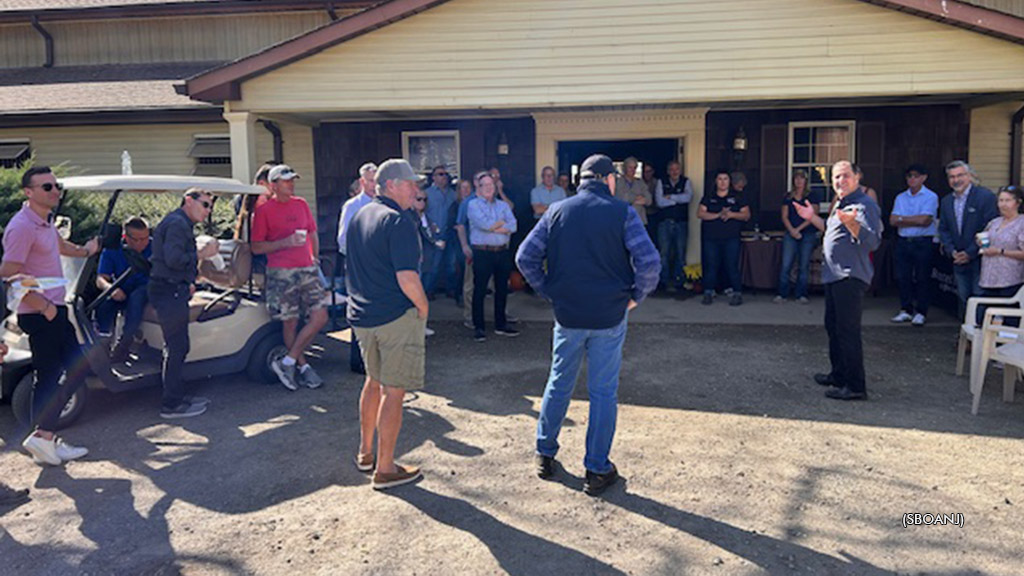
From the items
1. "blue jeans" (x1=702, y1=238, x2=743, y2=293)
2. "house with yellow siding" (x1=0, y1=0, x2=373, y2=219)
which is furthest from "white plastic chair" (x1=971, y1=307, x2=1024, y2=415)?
"house with yellow siding" (x1=0, y1=0, x2=373, y2=219)

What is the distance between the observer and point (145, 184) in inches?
218

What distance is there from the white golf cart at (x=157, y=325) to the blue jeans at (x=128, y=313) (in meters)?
0.09

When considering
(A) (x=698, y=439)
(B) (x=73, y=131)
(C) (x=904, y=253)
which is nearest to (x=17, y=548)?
(A) (x=698, y=439)

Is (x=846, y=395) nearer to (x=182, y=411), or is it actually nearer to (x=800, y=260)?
(x=800, y=260)

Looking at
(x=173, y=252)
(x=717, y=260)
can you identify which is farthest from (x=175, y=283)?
(x=717, y=260)

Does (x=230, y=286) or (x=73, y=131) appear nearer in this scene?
(x=230, y=286)

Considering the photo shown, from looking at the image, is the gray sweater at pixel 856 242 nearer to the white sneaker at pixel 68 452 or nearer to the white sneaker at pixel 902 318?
the white sneaker at pixel 902 318

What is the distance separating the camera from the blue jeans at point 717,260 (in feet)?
33.3

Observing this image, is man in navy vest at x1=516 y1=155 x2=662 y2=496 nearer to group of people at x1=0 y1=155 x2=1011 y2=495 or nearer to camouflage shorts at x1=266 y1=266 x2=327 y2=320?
group of people at x1=0 y1=155 x2=1011 y2=495

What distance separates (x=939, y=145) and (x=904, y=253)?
10.7ft

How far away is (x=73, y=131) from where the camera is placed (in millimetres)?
13008

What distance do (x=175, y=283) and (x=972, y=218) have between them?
7615 millimetres

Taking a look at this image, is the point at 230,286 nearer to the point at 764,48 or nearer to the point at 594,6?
the point at 594,6

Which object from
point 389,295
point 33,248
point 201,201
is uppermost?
point 201,201
